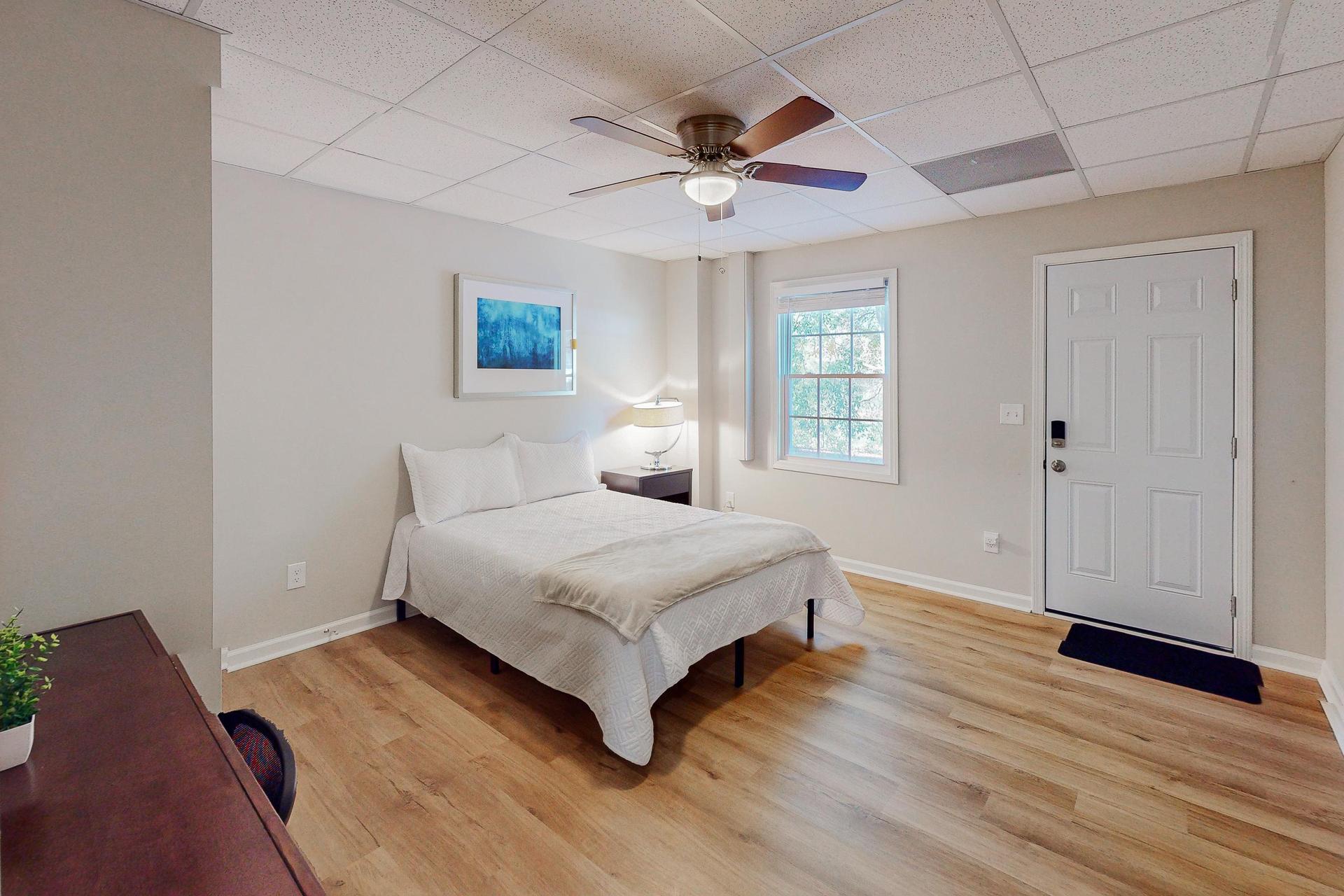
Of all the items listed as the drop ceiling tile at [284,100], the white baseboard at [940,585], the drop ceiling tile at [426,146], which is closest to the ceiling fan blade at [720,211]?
the drop ceiling tile at [426,146]

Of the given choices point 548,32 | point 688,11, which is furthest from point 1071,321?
point 548,32

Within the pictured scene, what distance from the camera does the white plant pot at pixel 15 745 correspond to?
3.28 ft

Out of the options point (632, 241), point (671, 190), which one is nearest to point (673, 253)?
point (632, 241)

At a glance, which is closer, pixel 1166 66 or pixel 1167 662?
pixel 1166 66

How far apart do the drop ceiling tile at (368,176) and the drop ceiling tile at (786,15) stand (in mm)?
1853

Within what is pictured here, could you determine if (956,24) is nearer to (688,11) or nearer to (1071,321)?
(688,11)

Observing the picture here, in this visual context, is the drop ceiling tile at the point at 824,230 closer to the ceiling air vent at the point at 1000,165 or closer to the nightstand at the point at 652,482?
the ceiling air vent at the point at 1000,165

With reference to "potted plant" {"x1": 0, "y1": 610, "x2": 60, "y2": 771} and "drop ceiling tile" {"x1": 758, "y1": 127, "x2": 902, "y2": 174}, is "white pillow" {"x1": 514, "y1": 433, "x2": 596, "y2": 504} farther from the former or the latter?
"potted plant" {"x1": 0, "y1": 610, "x2": 60, "y2": 771}

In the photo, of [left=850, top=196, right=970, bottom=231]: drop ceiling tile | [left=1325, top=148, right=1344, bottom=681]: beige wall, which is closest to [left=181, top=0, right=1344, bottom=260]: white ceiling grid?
[left=1325, top=148, right=1344, bottom=681]: beige wall

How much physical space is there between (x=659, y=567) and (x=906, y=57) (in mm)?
2010

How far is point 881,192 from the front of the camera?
3350mm

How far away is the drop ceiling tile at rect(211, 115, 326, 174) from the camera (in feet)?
8.30

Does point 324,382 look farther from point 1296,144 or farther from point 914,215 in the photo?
point 1296,144

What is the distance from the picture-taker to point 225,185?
9.66 feet
